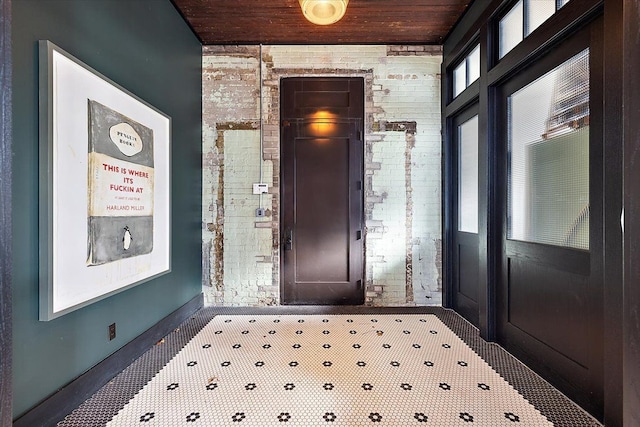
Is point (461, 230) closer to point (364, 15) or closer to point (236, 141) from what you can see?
point (364, 15)

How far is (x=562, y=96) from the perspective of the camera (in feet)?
6.61

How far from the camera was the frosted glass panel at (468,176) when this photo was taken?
122 inches

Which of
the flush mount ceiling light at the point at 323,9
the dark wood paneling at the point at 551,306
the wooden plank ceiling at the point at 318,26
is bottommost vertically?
the dark wood paneling at the point at 551,306

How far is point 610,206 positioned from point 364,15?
2.76 m

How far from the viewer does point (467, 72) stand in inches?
128

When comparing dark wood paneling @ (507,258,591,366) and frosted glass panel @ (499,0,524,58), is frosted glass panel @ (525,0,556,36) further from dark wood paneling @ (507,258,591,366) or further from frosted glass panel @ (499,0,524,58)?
dark wood paneling @ (507,258,591,366)

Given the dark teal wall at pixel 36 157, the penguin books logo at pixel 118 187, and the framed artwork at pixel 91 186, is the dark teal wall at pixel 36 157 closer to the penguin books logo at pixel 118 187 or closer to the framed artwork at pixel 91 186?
the framed artwork at pixel 91 186

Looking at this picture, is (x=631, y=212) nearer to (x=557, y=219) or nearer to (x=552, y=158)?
(x=557, y=219)

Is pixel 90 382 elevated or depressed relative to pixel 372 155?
depressed

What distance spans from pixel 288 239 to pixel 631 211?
3.18m

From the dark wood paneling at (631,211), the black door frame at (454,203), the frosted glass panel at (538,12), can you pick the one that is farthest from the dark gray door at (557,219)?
the dark wood paneling at (631,211)

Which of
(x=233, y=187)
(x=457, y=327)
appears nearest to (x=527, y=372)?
(x=457, y=327)

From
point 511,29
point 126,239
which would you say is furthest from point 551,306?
point 126,239

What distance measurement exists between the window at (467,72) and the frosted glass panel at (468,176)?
0.42 metres
